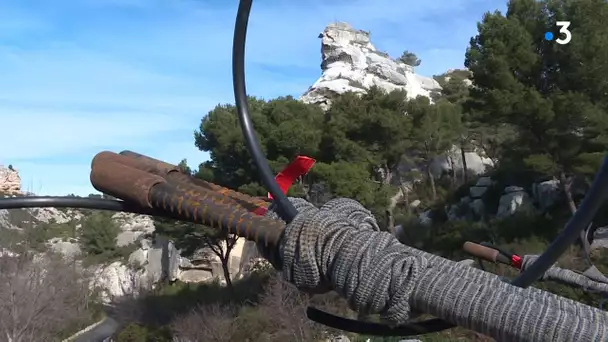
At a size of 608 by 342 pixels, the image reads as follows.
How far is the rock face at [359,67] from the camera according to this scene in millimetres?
39281

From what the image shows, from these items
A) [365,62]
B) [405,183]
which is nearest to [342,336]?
[405,183]

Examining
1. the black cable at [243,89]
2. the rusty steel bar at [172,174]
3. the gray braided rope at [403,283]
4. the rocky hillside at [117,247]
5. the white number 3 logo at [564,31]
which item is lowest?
the rocky hillside at [117,247]

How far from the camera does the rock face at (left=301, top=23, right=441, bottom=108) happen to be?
39.3 metres

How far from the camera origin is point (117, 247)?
36.8 metres

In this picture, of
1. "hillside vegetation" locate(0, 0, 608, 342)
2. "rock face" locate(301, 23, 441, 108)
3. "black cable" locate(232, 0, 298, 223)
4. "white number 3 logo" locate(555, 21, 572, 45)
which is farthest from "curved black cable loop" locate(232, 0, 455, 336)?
"rock face" locate(301, 23, 441, 108)

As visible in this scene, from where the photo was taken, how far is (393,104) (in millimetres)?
22844

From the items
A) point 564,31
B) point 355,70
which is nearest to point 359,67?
point 355,70

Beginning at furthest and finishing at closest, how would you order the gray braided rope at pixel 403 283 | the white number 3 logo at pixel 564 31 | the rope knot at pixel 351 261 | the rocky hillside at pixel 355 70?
the rocky hillside at pixel 355 70 < the white number 3 logo at pixel 564 31 < the rope knot at pixel 351 261 < the gray braided rope at pixel 403 283

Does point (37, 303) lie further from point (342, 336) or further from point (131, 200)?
point (131, 200)

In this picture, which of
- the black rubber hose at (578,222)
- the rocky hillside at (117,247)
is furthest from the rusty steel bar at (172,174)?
the rocky hillside at (117,247)

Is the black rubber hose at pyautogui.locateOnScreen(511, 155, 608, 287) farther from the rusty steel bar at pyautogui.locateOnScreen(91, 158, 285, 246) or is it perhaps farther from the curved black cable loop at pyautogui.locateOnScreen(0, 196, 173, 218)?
the curved black cable loop at pyautogui.locateOnScreen(0, 196, 173, 218)

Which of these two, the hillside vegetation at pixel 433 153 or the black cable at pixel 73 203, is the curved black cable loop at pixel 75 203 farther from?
the hillside vegetation at pixel 433 153

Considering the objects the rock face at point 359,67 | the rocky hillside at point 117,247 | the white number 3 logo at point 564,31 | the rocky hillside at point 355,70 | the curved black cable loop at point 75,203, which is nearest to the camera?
the curved black cable loop at point 75,203

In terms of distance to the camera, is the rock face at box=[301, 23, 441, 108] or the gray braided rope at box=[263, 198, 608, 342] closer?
the gray braided rope at box=[263, 198, 608, 342]
